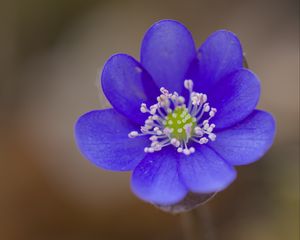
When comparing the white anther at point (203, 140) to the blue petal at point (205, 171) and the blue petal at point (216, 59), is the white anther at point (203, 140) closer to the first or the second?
the blue petal at point (205, 171)

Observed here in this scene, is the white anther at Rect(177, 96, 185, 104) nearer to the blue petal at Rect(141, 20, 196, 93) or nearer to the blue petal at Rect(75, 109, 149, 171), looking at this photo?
the blue petal at Rect(141, 20, 196, 93)

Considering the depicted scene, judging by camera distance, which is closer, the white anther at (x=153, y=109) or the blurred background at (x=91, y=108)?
the white anther at (x=153, y=109)

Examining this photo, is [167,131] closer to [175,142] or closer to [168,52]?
[175,142]

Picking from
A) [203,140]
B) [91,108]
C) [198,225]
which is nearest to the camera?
[203,140]

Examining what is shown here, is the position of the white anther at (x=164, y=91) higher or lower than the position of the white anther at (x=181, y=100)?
higher

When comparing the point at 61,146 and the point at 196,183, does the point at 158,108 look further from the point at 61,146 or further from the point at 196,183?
the point at 61,146

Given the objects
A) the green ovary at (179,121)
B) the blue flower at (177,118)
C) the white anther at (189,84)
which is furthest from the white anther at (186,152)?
the white anther at (189,84)

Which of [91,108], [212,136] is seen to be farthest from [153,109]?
[91,108]
